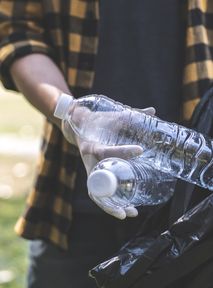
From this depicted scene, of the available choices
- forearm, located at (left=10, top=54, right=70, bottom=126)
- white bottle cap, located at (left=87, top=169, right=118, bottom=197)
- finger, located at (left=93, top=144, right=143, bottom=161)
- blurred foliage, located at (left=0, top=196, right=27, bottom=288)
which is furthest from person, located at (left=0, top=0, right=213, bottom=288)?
blurred foliage, located at (left=0, top=196, right=27, bottom=288)

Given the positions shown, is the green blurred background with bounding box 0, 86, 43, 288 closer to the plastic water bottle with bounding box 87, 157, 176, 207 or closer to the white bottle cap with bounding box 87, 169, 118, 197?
the plastic water bottle with bounding box 87, 157, 176, 207

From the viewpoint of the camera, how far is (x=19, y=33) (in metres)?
2.21

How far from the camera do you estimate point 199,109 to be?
1851mm

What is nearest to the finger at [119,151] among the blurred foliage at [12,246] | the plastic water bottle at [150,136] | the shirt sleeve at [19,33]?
the plastic water bottle at [150,136]

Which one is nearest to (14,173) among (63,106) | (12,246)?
(12,246)

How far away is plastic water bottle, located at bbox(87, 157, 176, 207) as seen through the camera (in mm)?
1462

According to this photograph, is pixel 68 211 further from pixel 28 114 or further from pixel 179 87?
pixel 28 114

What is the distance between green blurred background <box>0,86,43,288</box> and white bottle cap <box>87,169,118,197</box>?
2748 mm

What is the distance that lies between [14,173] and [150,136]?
15.3ft

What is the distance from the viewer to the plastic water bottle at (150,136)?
1.69 m

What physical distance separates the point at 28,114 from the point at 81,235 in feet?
20.8

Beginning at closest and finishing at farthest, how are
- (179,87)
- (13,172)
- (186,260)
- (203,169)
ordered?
(186,260) < (203,169) < (179,87) < (13,172)

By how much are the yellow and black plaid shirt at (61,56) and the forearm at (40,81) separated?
0.03m

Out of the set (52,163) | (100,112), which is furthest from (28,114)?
(100,112)
